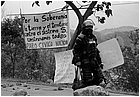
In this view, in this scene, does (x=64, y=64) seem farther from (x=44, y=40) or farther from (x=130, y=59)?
(x=130, y=59)

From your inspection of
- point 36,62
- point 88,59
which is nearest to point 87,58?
point 88,59

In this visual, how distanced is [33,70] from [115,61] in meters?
2.53

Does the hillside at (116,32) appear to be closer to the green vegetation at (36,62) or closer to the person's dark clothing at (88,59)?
the green vegetation at (36,62)

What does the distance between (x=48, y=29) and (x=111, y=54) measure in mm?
616

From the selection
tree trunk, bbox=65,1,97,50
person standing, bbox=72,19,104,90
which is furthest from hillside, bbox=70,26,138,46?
person standing, bbox=72,19,104,90

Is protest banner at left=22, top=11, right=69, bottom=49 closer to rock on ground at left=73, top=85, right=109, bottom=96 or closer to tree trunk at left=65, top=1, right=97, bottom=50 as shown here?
tree trunk at left=65, top=1, right=97, bottom=50

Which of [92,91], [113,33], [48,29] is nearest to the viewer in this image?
[92,91]

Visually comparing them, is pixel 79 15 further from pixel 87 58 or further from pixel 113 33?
pixel 113 33

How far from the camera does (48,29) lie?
252 centimetres

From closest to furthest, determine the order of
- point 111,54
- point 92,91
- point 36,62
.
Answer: point 92,91 < point 111,54 < point 36,62

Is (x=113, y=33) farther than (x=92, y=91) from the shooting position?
Yes

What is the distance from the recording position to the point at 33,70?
4625 mm

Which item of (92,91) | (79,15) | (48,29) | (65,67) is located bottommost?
(92,91)

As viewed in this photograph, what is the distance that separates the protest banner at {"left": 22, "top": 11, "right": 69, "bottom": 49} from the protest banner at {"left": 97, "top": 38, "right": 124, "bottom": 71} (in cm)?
40
